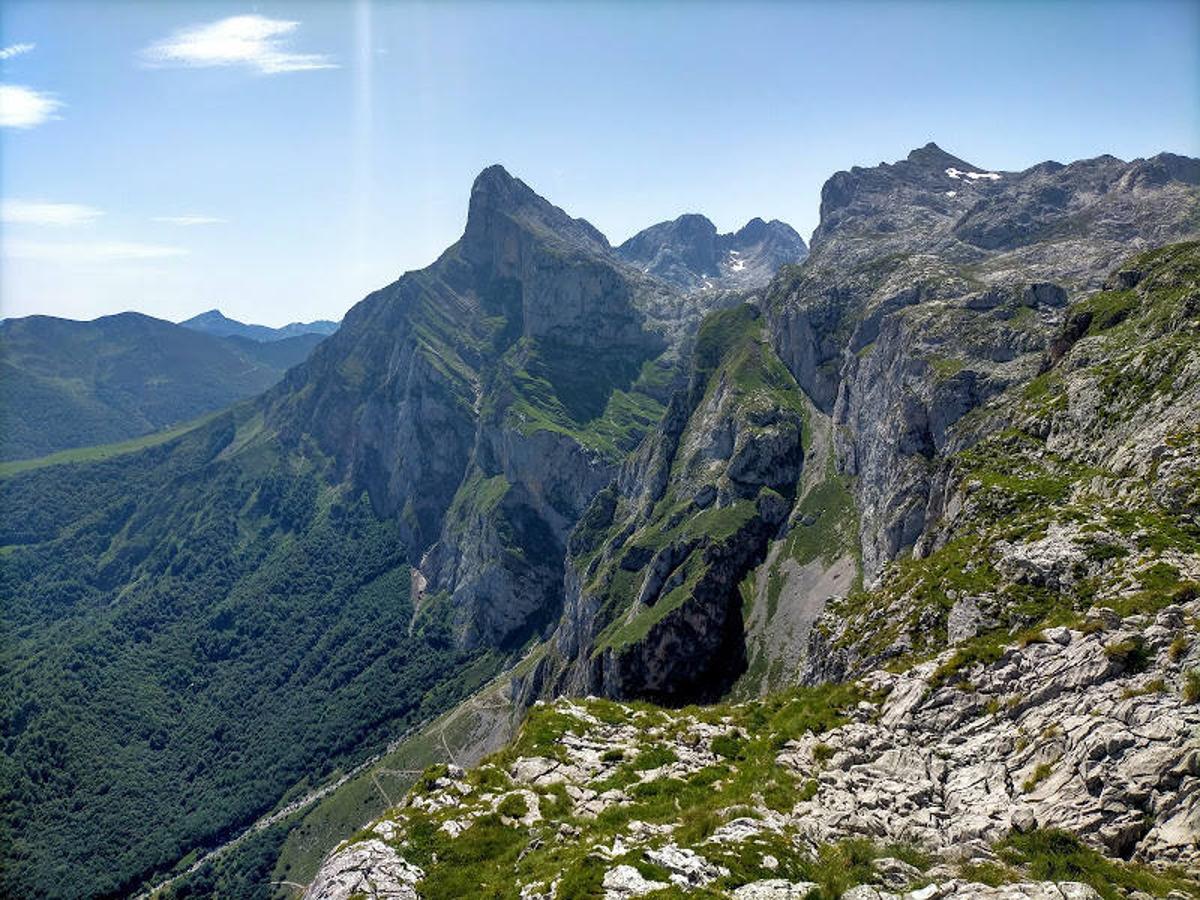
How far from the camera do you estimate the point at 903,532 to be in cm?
15625

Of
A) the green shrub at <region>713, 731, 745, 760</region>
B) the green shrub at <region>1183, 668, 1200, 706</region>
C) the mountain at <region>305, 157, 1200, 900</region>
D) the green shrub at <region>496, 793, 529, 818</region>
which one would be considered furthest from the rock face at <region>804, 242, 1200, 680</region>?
the green shrub at <region>496, 793, 529, 818</region>

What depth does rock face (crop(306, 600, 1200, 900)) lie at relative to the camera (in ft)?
82.8

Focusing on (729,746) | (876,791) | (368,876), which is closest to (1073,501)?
(729,746)

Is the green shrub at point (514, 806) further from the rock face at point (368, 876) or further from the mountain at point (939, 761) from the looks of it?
the rock face at point (368, 876)

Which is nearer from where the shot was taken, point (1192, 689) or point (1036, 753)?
point (1192, 689)

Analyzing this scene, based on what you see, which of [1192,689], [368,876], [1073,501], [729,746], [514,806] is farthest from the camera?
[1073,501]

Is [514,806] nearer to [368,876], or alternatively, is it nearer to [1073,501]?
[368,876]

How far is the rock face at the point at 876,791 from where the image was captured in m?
25.2

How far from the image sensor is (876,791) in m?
33.2

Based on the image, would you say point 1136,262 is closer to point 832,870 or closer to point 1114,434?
point 1114,434

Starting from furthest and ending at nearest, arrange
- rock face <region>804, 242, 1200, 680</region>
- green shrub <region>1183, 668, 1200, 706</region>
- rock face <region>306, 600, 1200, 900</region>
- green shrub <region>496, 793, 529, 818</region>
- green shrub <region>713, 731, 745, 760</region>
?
rock face <region>804, 242, 1200, 680</region>
green shrub <region>713, 731, 745, 760</region>
green shrub <region>496, 793, 529, 818</region>
green shrub <region>1183, 668, 1200, 706</region>
rock face <region>306, 600, 1200, 900</region>

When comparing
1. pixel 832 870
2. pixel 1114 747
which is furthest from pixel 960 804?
pixel 832 870

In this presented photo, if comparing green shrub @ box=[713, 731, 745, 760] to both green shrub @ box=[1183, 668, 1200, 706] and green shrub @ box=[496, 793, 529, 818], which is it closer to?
green shrub @ box=[496, 793, 529, 818]

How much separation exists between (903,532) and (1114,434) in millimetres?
81547
